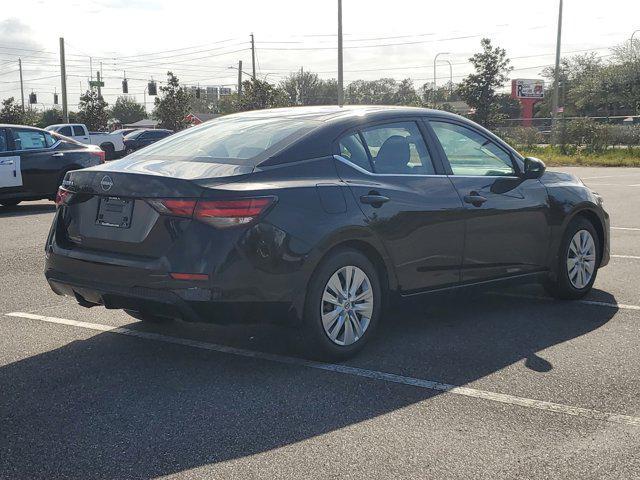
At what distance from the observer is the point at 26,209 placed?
14.2 metres

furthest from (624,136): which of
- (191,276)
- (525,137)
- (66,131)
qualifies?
(191,276)

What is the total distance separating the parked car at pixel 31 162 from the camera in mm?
13141

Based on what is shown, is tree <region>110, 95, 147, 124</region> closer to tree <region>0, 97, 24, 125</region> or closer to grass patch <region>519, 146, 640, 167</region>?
tree <region>0, 97, 24, 125</region>

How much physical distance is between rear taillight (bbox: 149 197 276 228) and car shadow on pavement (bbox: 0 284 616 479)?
3.09ft

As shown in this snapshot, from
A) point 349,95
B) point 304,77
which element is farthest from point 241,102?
point 349,95

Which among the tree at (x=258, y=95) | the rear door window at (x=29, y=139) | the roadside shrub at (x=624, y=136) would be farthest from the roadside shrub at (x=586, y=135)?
the rear door window at (x=29, y=139)

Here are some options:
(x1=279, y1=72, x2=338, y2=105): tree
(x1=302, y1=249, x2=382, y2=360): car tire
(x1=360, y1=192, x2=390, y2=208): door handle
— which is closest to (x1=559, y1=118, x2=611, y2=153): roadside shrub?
(x1=360, y1=192, x2=390, y2=208): door handle

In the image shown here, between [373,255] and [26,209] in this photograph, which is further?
[26,209]

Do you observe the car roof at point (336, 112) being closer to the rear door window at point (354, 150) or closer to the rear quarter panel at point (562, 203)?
the rear door window at point (354, 150)

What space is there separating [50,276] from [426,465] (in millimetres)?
2841

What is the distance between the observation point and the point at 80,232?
191 inches

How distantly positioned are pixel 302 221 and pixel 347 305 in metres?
0.65

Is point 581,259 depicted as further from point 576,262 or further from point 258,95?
point 258,95

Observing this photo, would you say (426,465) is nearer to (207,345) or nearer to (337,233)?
(337,233)
